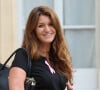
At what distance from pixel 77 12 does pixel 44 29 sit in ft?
11.6

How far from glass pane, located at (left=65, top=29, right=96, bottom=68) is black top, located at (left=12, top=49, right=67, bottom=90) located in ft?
11.6

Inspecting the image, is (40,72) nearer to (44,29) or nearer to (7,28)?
(44,29)

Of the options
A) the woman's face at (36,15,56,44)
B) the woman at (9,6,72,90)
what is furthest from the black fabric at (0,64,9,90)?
the woman's face at (36,15,56,44)

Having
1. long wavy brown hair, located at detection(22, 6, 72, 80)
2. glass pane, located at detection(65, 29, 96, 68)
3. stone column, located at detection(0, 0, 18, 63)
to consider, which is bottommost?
glass pane, located at detection(65, 29, 96, 68)

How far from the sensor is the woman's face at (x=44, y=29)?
3.52m

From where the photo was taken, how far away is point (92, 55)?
700cm

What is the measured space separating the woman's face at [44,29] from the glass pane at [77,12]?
Answer: 136 inches

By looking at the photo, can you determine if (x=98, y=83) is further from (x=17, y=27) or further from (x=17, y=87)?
(x=17, y=87)

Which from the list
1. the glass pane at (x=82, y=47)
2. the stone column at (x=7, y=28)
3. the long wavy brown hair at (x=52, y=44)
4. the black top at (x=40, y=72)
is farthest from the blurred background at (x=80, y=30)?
the black top at (x=40, y=72)

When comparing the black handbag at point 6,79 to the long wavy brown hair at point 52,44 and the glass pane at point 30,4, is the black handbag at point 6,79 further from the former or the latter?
the glass pane at point 30,4

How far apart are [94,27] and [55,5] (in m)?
0.60

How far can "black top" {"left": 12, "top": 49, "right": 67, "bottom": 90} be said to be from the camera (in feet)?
11.1

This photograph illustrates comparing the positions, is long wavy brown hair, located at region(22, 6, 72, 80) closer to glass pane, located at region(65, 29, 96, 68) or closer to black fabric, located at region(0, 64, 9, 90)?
black fabric, located at region(0, 64, 9, 90)

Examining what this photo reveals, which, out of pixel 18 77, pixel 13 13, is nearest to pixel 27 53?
pixel 18 77
